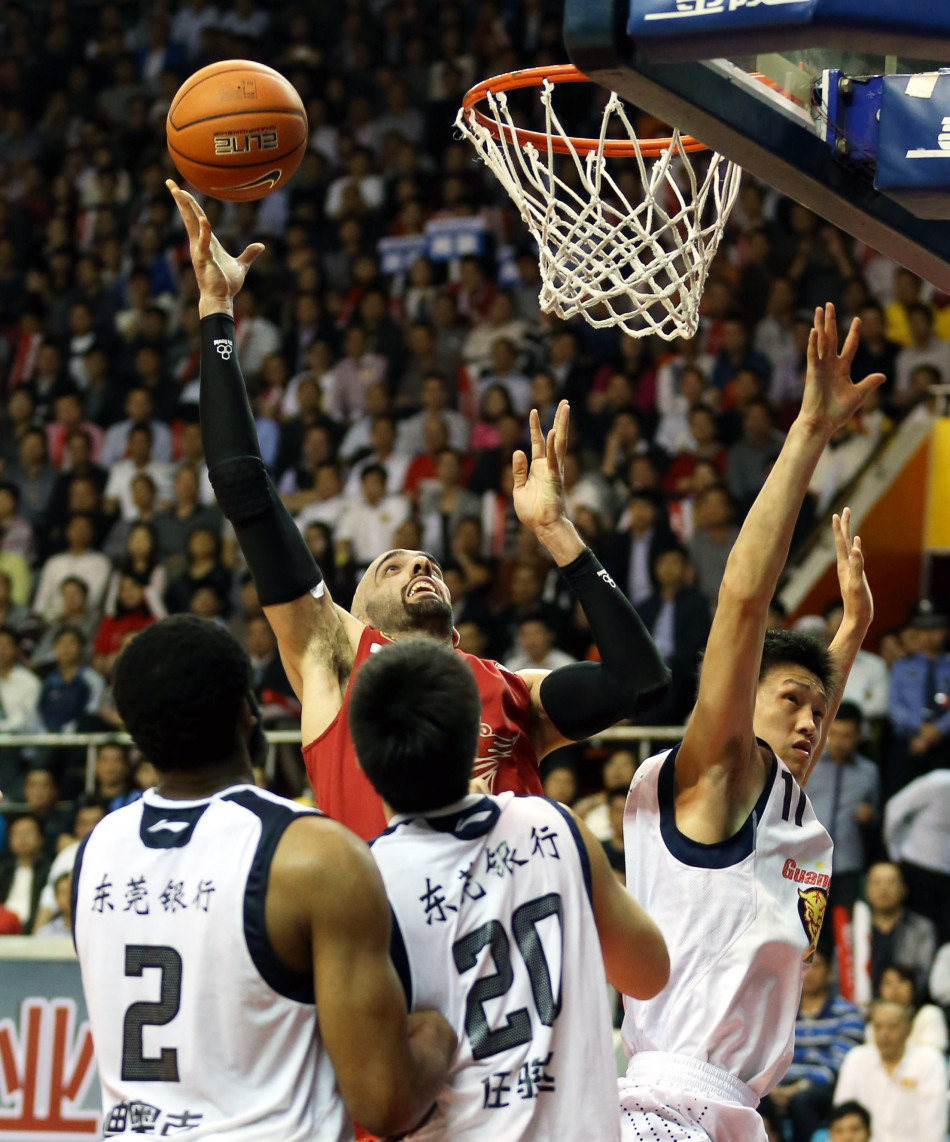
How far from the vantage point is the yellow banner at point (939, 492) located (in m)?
10.2

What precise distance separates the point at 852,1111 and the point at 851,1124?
5cm

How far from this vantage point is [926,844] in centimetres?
721

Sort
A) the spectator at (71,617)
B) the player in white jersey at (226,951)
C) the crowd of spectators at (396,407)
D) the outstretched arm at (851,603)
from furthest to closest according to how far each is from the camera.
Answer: the spectator at (71,617) → the crowd of spectators at (396,407) → the outstretched arm at (851,603) → the player in white jersey at (226,951)

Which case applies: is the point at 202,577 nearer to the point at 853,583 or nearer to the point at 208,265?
the point at 208,265

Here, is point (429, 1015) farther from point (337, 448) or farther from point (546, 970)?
point (337, 448)

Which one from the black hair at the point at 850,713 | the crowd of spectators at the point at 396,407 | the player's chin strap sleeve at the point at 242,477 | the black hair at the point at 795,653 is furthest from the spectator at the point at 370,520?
the black hair at the point at 795,653

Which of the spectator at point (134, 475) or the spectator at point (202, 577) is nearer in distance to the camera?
the spectator at point (202, 577)

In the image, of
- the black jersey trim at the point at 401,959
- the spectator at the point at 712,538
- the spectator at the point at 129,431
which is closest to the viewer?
the black jersey trim at the point at 401,959

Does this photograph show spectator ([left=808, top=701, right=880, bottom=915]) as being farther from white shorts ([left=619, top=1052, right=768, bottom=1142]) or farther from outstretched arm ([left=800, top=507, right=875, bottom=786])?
white shorts ([left=619, top=1052, right=768, bottom=1142])

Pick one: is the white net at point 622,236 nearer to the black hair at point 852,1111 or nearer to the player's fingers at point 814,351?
the player's fingers at point 814,351

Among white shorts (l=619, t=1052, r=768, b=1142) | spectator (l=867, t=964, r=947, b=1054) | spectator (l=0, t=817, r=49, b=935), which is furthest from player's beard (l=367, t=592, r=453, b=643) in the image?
spectator (l=0, t=817, r=49, b=935)

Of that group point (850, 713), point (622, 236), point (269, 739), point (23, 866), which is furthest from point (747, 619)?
point (23, 866)

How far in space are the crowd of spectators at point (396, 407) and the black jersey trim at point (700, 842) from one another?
423 cm

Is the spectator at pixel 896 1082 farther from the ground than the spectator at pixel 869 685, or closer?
closer
